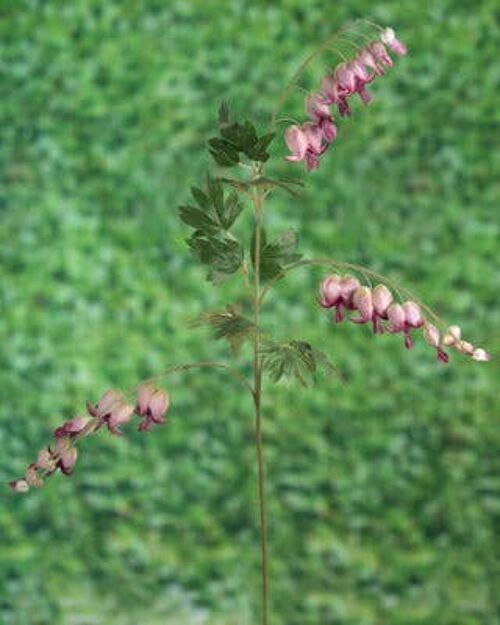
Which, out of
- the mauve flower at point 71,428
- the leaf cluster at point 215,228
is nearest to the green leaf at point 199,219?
the leaf cluster at point 215,228

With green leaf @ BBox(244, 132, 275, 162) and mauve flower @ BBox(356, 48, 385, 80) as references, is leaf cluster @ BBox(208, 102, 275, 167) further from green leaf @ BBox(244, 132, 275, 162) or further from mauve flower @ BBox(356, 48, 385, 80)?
mauve flower @ BBox(356, 48, 385, 80)

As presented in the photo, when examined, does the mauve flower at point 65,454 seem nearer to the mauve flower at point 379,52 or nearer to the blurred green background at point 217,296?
the mauve flower at point 379,52

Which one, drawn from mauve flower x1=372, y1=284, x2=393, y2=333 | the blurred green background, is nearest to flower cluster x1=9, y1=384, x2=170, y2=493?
mauve flower x1=372, y1=284, x2=393, y2=333

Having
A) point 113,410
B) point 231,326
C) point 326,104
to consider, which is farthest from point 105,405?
point 326,104

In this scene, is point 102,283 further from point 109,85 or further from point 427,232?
point 427,232

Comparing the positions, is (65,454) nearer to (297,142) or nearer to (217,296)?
(297,142)

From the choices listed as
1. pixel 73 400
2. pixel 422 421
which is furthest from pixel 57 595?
pixel 422 421
